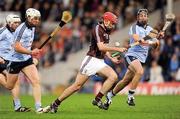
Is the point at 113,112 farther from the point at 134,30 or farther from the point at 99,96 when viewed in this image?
the point at 134,30

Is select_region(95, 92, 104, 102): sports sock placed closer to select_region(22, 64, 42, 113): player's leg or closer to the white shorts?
the white shorts

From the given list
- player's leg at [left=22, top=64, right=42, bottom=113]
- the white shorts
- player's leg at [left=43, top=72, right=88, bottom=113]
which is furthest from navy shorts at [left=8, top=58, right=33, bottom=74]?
the white shorts

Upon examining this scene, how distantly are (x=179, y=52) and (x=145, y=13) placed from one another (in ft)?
31.9

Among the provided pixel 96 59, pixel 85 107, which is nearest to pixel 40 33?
pixel 85 107

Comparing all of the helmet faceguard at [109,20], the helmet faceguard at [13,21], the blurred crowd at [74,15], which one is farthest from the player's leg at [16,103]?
the blurred crowd at [74,15]

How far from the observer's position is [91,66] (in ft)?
57.1

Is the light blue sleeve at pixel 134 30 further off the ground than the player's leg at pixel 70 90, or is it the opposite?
the light blue sleeve at pixel 134 30

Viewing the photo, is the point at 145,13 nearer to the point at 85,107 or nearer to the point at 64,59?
the point at 85,107

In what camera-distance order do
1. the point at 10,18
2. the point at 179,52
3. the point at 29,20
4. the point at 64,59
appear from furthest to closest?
the point at 64,59 → the point at 179,52 → the point at 10,18 → the point at 29,20

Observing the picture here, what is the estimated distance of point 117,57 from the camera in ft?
61.8

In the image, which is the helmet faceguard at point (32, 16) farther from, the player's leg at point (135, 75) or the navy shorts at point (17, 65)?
the player's leg at point (135, 75)

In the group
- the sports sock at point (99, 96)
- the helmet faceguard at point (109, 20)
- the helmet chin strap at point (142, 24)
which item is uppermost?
the helmet faceguard at point (109, 20)

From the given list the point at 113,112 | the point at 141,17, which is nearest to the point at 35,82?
the point at 113,112

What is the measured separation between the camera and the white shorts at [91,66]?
56.5ft
